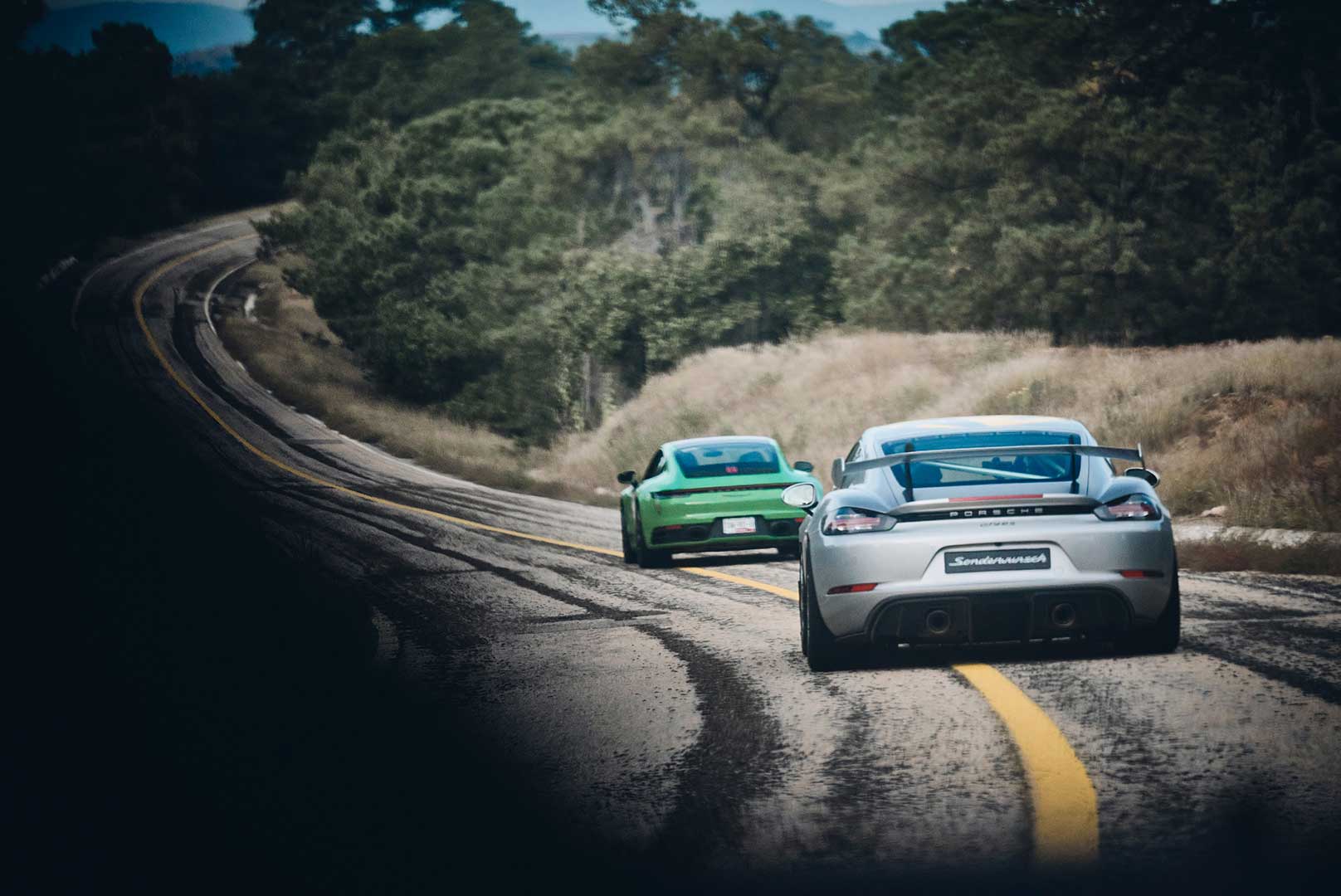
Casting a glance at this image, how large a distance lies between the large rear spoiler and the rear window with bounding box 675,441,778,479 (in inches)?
288

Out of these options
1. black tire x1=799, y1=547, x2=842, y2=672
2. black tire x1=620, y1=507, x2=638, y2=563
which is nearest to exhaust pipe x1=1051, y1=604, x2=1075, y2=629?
black tire x1=799, y1=547, x2=842, y2=672

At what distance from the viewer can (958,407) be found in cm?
2955

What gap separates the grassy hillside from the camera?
18016mm

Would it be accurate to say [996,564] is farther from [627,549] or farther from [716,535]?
[627,549]

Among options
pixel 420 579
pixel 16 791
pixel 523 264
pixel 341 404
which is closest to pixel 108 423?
pixel 341 404

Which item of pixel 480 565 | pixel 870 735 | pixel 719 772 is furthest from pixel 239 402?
pixel 719 772

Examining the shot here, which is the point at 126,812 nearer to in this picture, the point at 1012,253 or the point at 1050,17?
the point at 1012,253

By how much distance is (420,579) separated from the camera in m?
14.6

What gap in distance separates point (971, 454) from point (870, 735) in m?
2.24

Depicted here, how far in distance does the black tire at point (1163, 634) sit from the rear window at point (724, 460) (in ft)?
26.9

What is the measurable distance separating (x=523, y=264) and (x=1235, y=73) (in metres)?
27.7

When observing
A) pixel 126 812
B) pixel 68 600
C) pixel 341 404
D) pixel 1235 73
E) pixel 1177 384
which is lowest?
pixel 341 404

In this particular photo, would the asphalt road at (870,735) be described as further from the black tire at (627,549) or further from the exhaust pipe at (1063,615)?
the black tire at (627,549)

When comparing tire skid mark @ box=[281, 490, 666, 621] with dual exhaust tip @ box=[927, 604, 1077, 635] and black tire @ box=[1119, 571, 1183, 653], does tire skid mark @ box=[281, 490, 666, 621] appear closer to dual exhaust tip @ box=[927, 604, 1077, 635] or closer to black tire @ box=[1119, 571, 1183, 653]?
dual exhaust tip @ box=[927, 604, 1077, 635]
